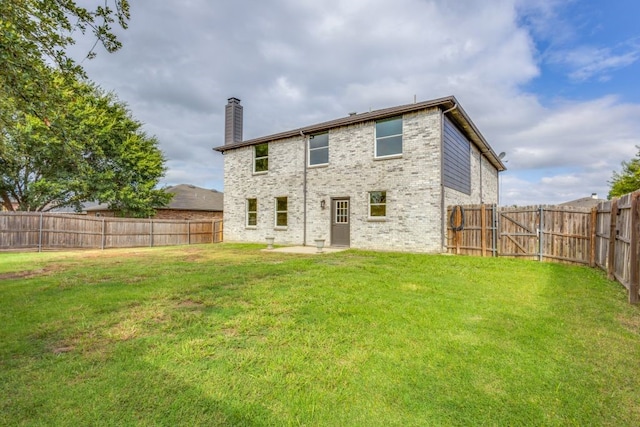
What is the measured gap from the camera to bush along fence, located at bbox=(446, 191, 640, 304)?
571 centimetres

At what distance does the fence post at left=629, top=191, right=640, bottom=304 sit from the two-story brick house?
6.03 metres

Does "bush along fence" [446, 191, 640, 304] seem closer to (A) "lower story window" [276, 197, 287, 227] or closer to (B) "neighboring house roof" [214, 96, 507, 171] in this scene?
(B) "neighboring house roof" [214, 96, 507, 171]

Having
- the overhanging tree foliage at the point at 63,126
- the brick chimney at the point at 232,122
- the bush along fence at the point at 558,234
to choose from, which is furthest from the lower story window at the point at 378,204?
the brick chimney at the point at 232,122

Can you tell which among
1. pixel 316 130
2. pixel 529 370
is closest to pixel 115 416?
pixel 529 370

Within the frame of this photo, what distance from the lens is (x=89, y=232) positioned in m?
15.0

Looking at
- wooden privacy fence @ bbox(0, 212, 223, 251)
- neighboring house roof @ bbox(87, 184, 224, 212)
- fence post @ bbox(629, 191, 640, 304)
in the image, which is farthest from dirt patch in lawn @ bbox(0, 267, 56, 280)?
neighboring house roof @ bbox(87, 184, 224, 212)

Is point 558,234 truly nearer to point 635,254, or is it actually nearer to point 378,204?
point 635,254

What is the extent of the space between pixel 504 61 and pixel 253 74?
11.2 metres

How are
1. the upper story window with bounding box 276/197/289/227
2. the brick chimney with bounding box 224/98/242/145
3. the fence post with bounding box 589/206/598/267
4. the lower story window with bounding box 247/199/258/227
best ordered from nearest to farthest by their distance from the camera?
1. the fence post with bounding box 589/206/598/267
2. the upper story window with bounding box 276/197/289/227
3. the lower story window with bounding box 247/199/258/227
4. the brick chimney with bounding box 224/98/242/145

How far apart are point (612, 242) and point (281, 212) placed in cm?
1226

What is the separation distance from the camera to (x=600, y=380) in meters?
2.55

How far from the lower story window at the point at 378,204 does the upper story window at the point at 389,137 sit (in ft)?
5.36

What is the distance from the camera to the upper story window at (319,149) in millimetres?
14023

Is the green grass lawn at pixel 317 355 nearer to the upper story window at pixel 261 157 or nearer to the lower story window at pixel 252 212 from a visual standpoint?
the lower story window at pixel 252 212
